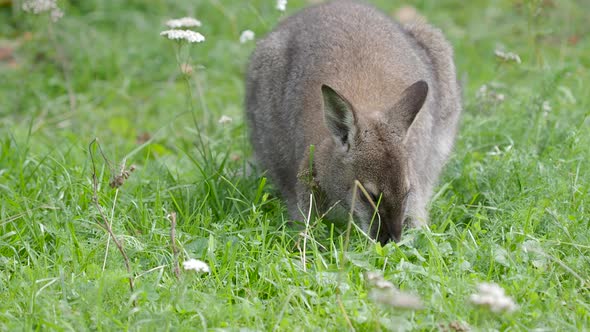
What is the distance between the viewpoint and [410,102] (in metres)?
4.43

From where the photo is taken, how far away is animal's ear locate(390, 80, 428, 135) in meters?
4.42

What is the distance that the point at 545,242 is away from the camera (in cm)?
430

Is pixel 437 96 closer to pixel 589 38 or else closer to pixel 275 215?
pixel 275 215

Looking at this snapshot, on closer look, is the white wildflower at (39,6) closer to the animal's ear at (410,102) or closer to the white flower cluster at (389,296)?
the animal's ear at (410,102)

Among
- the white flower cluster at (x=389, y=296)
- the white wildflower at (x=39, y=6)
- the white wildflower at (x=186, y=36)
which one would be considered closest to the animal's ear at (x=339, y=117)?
the white wildflower at (x=186, y=36)

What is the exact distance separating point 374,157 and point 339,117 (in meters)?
0.31

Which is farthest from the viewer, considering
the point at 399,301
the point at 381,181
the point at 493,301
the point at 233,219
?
the point at 233,219

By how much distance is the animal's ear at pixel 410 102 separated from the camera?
4.42 meters

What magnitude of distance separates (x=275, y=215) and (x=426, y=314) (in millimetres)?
1573

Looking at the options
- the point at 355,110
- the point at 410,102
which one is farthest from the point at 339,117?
the point at 410,102

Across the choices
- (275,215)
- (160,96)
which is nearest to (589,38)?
(160,96)

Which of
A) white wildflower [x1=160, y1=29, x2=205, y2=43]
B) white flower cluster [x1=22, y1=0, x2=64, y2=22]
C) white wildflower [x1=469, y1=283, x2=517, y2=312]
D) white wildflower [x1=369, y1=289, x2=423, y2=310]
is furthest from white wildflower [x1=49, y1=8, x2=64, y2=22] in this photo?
white wildflower [x1=469, y1=283, x2=517, y2=312]

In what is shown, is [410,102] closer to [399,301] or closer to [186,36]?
[186,36]

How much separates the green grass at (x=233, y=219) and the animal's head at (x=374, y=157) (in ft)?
0.56
